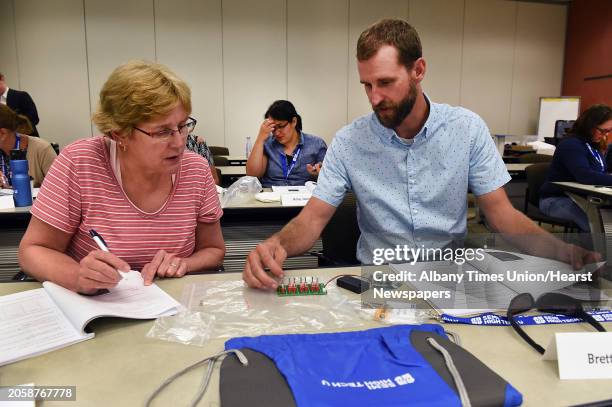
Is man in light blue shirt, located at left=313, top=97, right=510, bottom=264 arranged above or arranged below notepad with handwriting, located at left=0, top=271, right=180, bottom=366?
above

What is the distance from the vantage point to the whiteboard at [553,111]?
7062mm

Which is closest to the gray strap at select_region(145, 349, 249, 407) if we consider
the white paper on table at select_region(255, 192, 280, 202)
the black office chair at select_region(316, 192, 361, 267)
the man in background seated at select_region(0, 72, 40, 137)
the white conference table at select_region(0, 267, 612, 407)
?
the white conference table at select_region(0, 267, 612, 407)

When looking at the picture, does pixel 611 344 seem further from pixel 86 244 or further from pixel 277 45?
pixel 277 45

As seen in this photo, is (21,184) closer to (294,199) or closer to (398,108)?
(294,199)

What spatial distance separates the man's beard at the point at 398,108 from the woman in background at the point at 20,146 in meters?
2.43

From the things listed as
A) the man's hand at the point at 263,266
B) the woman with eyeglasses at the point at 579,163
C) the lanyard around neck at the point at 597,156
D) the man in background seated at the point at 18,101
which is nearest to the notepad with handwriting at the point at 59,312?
the man's hand at the point at 263,266

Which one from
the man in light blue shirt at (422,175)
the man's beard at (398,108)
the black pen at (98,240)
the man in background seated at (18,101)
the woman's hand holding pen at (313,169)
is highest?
the man in background seated at (18,101)

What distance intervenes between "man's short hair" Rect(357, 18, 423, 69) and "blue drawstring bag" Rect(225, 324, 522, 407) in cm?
92

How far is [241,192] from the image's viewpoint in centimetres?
282

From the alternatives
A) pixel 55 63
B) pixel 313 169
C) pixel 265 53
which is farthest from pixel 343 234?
pixel 55 63

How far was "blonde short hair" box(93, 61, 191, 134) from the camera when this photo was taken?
1.25 metres

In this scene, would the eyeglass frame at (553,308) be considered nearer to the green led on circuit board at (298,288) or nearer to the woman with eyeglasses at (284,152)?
the green led on circuit board at (298,288)

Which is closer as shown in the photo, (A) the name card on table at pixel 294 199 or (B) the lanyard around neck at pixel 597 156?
(A) the name card on table at pixel 294 199

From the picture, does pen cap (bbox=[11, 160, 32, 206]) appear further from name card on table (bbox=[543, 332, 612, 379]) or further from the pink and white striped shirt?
name card on table (bbox=[543, 332, 612, 379])
